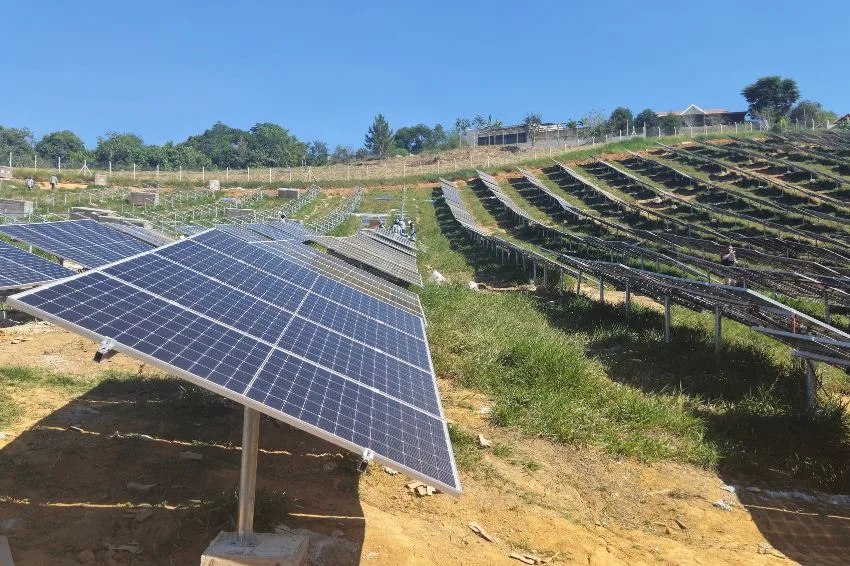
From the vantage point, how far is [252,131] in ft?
507

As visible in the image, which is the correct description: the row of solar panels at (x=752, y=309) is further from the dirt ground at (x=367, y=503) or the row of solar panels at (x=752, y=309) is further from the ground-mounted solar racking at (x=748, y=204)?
the ground-mounted solar racking at (x=748, y=204)

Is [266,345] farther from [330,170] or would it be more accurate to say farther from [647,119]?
[647,119]

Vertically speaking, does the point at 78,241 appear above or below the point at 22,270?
above

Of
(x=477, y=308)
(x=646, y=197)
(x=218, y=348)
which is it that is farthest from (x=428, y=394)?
(x=646, y=197)

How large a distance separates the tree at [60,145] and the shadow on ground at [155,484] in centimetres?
12325

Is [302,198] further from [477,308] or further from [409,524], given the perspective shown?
[409,524]

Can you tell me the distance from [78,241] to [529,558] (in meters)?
14.5

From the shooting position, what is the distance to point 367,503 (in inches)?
311

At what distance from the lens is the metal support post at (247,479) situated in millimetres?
5895

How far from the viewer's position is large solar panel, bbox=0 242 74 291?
1296 centimetres

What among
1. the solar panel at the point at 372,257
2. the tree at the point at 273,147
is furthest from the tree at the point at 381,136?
the solar panel at the point at 372,257

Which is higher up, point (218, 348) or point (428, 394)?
point (218, 348)

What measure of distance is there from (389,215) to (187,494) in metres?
45.0

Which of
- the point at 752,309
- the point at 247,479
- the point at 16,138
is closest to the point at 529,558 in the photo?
the point at 247,479
